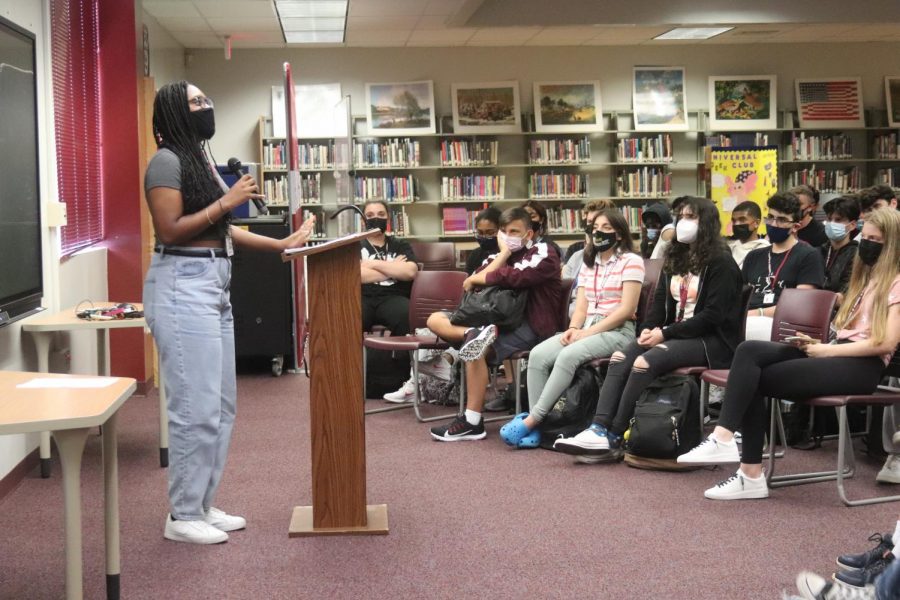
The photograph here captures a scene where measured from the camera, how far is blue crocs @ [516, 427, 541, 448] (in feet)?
15.7

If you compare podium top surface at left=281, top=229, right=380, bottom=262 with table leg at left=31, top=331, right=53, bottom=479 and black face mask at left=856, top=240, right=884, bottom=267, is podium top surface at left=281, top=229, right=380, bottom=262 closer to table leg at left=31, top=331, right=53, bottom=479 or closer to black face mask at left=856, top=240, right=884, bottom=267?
table leg at left=31, top=331, right=53, bottom=479

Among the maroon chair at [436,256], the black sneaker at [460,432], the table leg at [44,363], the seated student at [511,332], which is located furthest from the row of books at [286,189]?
the table leg at [44,363]

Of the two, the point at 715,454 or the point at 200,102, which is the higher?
the point at 200,102

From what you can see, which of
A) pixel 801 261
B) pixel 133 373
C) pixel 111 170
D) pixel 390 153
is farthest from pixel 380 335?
pixel 390 153

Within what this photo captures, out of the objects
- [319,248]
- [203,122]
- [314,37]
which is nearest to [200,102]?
[203,122]

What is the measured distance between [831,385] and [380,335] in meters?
3.17

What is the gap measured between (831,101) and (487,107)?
375 cm

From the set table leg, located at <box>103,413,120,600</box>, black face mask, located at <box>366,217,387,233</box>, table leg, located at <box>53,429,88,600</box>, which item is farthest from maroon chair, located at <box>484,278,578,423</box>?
table leg, located at <box>53,429,88,600</box>

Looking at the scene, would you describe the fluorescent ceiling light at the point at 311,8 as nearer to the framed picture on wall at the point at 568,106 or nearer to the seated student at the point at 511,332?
the framed picture on wall at the point at 568,106

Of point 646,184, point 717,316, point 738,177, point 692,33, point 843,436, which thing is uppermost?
point 692,33

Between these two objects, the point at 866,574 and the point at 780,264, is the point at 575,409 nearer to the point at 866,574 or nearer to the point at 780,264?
the point at 780,264

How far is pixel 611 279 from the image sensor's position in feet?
16.2

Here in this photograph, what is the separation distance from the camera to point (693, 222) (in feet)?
15.2

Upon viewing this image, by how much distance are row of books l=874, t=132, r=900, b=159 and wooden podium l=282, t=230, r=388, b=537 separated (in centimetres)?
881
